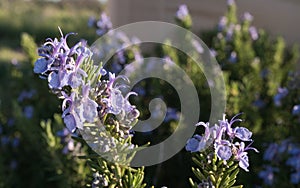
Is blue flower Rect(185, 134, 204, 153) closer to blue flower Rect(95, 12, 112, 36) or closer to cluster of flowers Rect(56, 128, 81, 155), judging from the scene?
cluster of flowers Rect(56, 128, 81, 155)

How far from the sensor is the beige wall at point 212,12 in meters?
3.92

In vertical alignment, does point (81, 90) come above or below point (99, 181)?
above

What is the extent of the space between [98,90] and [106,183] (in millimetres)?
254

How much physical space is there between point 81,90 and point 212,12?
128 inches

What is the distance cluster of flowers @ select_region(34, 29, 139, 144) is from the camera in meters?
1.11

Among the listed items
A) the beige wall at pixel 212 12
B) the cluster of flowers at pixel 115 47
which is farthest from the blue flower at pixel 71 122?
the beige wall at pixel 212 12

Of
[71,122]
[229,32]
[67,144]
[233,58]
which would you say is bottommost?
[71,122]

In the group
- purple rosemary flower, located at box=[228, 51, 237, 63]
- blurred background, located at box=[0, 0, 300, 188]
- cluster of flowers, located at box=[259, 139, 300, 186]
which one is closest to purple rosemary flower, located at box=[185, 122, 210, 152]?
blurred background, located at box=[0, 0, 300, 188]

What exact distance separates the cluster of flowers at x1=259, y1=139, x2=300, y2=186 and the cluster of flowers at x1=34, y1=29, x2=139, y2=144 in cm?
102

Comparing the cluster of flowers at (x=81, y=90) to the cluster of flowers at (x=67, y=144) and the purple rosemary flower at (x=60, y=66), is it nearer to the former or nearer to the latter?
the purple rosemary flower at (x=60, y=66)

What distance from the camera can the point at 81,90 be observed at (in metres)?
1.18

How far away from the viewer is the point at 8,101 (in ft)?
13.0

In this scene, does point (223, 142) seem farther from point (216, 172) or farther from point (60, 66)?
point (60, 66)

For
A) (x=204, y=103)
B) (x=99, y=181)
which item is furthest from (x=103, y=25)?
(x=99, y=181)
